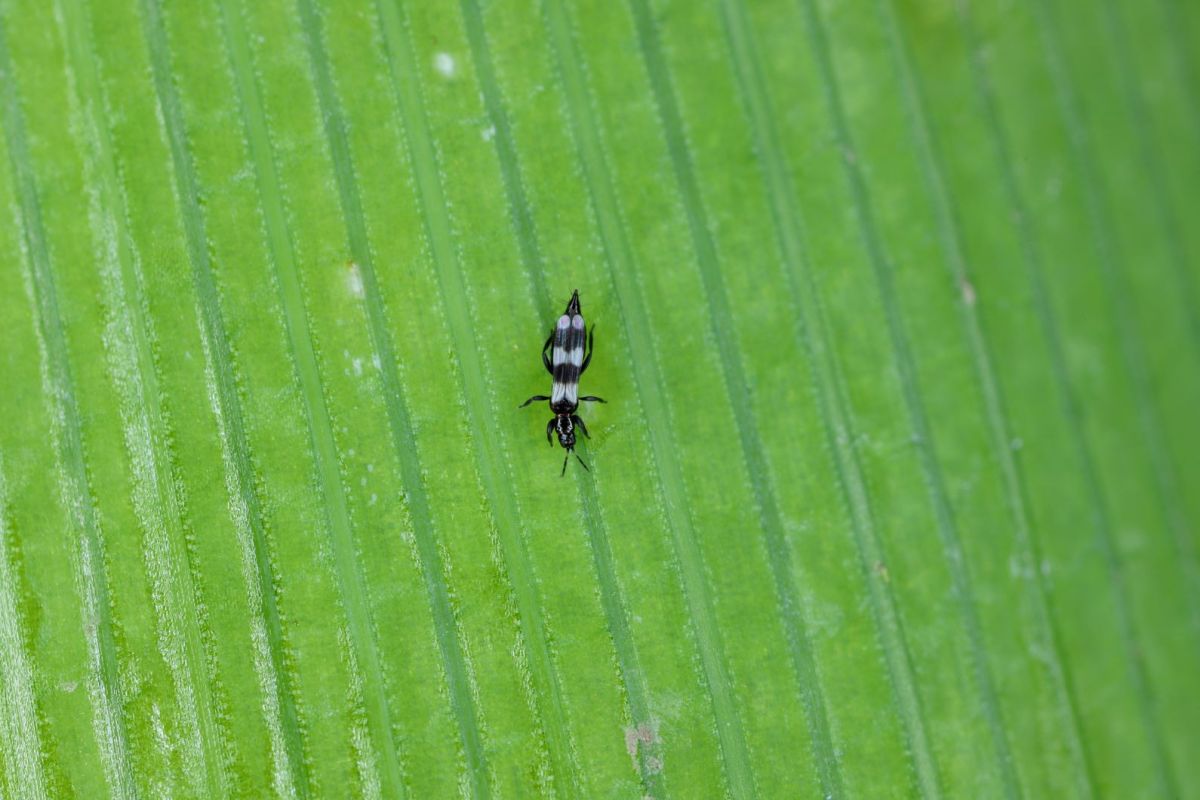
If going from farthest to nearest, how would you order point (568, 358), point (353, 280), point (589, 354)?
point (353, 280) → point (589, 354) → point (568, 358)

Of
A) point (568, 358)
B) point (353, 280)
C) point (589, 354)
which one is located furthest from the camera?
point (353, 280)

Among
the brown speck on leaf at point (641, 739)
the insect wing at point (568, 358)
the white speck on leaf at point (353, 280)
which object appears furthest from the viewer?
the white speck on leaf at point (353, 280)

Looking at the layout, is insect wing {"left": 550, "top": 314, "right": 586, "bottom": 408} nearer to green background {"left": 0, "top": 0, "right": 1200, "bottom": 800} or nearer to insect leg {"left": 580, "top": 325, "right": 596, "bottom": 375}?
insect leg {"left": 580, "top": 325, "right": 596, "bottom": 375}

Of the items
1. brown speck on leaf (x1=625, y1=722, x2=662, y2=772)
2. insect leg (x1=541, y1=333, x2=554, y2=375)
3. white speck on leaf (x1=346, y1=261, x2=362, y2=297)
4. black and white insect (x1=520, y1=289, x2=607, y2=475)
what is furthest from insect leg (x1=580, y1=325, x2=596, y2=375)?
brown speck on leaf (x1=625, y1=722, x2=662, y2=772)

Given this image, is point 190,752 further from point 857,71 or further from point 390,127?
point 857,71

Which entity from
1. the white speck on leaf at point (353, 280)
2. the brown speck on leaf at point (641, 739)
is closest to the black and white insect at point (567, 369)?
the white speck on leaf at point (353, 280)

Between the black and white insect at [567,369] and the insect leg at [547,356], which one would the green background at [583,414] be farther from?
the black and white insect at [567,369]

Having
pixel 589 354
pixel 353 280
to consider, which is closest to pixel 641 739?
pixel 589 354

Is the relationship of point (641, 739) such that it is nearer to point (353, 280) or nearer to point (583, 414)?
point (583, 414)

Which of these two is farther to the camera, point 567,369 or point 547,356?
point 547,356
